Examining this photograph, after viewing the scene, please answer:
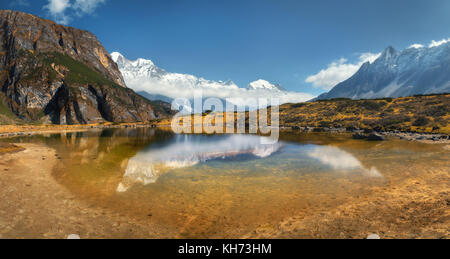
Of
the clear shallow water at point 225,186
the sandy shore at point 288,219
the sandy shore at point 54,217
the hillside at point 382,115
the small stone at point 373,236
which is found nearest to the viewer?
Answer: the small stone at point 373,236

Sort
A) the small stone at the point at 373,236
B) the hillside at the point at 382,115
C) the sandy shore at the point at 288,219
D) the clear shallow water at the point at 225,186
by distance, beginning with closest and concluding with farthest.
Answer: the small stone at the point at 373,236 → the sandy shore at the point at 288,219 → the clear shallow water at the point at 225,186 → the hillside at the point at 382,115

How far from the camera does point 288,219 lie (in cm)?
1248

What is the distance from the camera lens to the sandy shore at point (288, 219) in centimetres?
1066

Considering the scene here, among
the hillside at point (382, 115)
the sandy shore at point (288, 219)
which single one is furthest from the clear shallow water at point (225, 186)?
the hillside at point (382, 115)

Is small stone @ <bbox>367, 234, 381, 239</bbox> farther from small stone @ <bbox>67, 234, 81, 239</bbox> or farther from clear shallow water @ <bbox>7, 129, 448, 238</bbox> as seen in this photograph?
small stone @ <bbox>67, 234, 81, 239</bbox>

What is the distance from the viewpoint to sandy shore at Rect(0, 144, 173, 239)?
35.4ft

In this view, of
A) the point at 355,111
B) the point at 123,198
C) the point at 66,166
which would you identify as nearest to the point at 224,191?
the point at 123,198

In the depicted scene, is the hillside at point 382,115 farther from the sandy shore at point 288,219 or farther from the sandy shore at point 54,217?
the sandy shore at point 54,217

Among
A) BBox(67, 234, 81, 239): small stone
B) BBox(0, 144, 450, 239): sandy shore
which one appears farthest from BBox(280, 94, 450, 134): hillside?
BBox(67, 234, 81, 239): small stone

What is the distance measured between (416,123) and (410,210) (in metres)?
78.7

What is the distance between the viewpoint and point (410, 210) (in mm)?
13086

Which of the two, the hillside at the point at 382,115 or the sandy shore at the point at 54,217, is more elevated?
the hillside at the point at 382,115

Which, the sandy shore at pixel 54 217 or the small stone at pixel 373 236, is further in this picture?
the sandy shore at pixel 54 217
